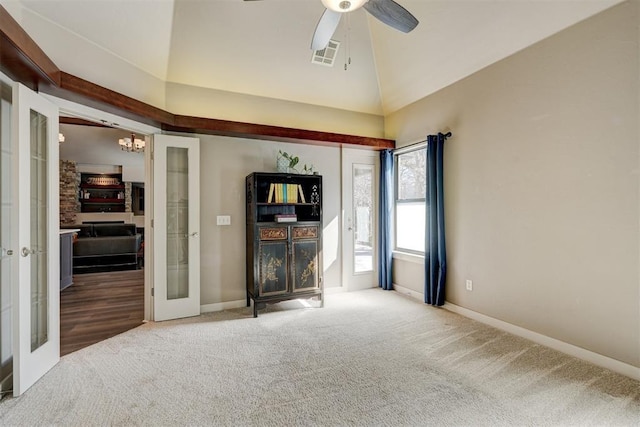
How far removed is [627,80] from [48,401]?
15.8 ft

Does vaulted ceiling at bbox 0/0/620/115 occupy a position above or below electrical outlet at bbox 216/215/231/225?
above

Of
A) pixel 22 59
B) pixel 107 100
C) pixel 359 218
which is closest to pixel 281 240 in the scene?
pixel 359 218

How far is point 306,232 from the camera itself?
4098mm

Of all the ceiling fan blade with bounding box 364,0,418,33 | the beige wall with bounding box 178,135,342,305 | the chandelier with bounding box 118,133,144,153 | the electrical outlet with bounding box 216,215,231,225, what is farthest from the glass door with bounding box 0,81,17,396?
the chandelier with bounding box 118,133,144,153

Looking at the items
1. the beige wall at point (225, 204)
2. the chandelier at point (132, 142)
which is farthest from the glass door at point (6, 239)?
the chandelier at point (132, 142)

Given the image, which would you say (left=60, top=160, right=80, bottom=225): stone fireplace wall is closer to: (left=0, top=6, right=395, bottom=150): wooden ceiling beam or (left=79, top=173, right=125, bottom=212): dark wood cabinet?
(left=79, top=173, right=125, bottom=212): dark wood cabinet

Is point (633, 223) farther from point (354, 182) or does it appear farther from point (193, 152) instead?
point (193, 152)

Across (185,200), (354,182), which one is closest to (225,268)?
(185,200)

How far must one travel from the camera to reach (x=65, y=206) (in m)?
8.84

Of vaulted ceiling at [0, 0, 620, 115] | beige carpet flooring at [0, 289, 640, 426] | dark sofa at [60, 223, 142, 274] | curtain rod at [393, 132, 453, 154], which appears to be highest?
vaulted ceiling at [0, 0, 620, 115]

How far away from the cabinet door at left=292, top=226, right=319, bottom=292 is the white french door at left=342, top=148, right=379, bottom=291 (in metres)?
0.86

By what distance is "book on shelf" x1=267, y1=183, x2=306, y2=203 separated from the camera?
405cm

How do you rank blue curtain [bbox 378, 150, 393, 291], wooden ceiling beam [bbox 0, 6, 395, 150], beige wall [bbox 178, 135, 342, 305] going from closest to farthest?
wooden ceiling beam [bbox 0, 6, 395, 150], beige wall [bbox 178, 135, 342, 305], blue curtain [bbox 378, 150, 393, 291]

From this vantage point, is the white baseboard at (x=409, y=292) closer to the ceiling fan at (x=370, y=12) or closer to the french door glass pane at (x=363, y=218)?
the french door glass pane at (x=363, y=218)
